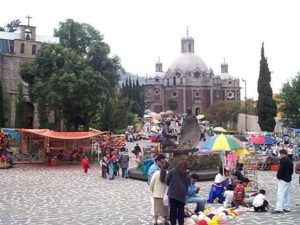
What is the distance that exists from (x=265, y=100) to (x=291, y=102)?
28.6ft

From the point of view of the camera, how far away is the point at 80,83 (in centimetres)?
3173

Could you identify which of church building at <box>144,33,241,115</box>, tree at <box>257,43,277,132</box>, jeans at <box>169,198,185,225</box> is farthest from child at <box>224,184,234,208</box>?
church building at <box>144,33,241,115</box>

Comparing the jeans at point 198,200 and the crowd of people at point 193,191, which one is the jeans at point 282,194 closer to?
the crowd of people at point 193,191

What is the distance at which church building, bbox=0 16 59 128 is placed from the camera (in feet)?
161

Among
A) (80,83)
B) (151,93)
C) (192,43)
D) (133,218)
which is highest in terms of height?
(192,43)

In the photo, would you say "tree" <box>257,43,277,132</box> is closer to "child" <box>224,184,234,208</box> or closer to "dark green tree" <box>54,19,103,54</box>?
"dark green tree" <box>54,19,103,54</box>

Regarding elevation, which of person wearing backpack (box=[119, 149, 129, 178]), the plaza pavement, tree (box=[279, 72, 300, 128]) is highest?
tree (box=[279, 72, 300, 128])

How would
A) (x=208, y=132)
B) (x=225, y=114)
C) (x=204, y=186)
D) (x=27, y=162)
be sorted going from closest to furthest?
(x=204, y=186) → (x=27, y=162) → (x=208, y=132) → (x=225, y=114)

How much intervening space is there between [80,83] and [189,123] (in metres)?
12.9

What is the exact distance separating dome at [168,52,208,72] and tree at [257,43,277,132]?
65182 mm

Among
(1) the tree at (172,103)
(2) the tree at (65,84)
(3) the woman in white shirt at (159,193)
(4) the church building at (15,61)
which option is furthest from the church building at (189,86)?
(3) the woman in white shirt at (159,193)

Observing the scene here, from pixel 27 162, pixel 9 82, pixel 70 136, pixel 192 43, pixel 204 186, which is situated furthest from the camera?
pixel 192 43

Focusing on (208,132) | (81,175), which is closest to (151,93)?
(208,132)

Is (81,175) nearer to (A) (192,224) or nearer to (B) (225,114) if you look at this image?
(A) (192,224)
